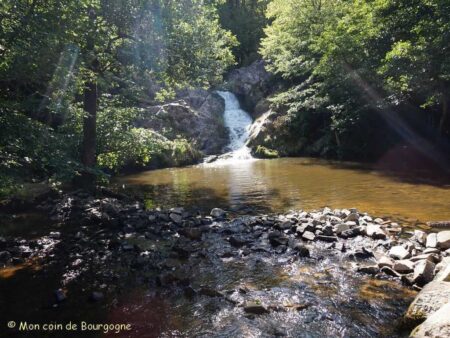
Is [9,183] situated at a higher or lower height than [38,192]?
higher

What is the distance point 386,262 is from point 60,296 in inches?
235

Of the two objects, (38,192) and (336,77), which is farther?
(336,77)

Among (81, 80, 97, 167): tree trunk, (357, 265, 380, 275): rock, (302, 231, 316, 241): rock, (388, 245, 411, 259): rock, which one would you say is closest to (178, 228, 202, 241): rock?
(302, 231, 316, 241): rock

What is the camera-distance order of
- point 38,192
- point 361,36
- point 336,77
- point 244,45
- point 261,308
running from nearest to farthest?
point 261,308 → point 38,192 → point 361,36 → point 336,77 → point 244,45

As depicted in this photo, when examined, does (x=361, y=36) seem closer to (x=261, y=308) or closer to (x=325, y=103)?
(x=325, y=103)

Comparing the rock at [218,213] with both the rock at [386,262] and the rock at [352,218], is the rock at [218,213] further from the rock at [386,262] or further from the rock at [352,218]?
the rock at [386,262]

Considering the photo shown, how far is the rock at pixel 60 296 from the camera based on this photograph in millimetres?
5836

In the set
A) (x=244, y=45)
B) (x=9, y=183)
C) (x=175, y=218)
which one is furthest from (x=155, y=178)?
(x=244, y=45)

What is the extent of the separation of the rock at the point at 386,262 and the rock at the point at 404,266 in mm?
96

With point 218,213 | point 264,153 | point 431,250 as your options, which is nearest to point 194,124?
point 264,153

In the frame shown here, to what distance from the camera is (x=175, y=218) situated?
1020cm

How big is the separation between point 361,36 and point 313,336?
19.1 m

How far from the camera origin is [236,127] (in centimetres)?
3606

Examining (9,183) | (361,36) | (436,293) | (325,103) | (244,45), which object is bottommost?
(436,293)
